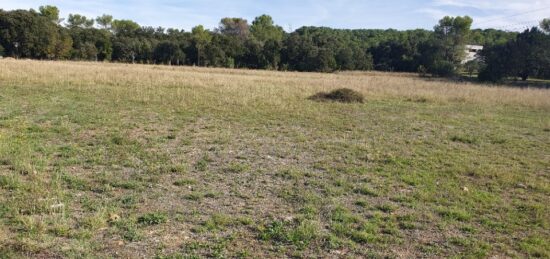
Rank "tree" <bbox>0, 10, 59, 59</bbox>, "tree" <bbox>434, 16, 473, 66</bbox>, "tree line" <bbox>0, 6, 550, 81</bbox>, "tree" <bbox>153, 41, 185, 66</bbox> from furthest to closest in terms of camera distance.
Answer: "tree" <bbox>434, 16, 473, 66</bbox>
"tree" <bbox>153, 41, 185, 66</bbox>
"tree" <bbox>0, 10, 59, 59</bbox>
"tree line" <bbox>0, 6, 550, 81</bbox>

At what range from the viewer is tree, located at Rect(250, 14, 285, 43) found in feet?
338

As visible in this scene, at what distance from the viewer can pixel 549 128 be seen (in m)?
14.0

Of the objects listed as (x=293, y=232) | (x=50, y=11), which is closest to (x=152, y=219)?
(x=293, y=232)

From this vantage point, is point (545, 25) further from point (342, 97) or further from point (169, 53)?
point (169, 53)

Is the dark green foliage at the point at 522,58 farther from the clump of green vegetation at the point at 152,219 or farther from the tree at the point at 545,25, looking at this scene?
the clump of green vegetation at the point at 152,219

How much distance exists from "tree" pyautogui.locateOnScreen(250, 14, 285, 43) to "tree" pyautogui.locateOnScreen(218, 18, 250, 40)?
234 cm

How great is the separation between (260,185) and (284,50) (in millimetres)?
61058


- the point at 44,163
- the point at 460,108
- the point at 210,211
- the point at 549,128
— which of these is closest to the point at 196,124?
the point at 44,163

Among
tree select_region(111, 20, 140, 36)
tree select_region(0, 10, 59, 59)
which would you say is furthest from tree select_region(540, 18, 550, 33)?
tree select_region(111, 20, 140, 36)

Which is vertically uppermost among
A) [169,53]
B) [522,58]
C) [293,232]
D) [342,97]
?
[522,58]

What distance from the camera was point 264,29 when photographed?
107188 millimetres

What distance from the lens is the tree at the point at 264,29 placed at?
4062 inches

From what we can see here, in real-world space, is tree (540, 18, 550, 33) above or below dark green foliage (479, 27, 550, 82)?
above

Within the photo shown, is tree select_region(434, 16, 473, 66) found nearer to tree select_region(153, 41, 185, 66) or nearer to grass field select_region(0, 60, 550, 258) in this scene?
tree select_region(153, 41, 185, 66)
